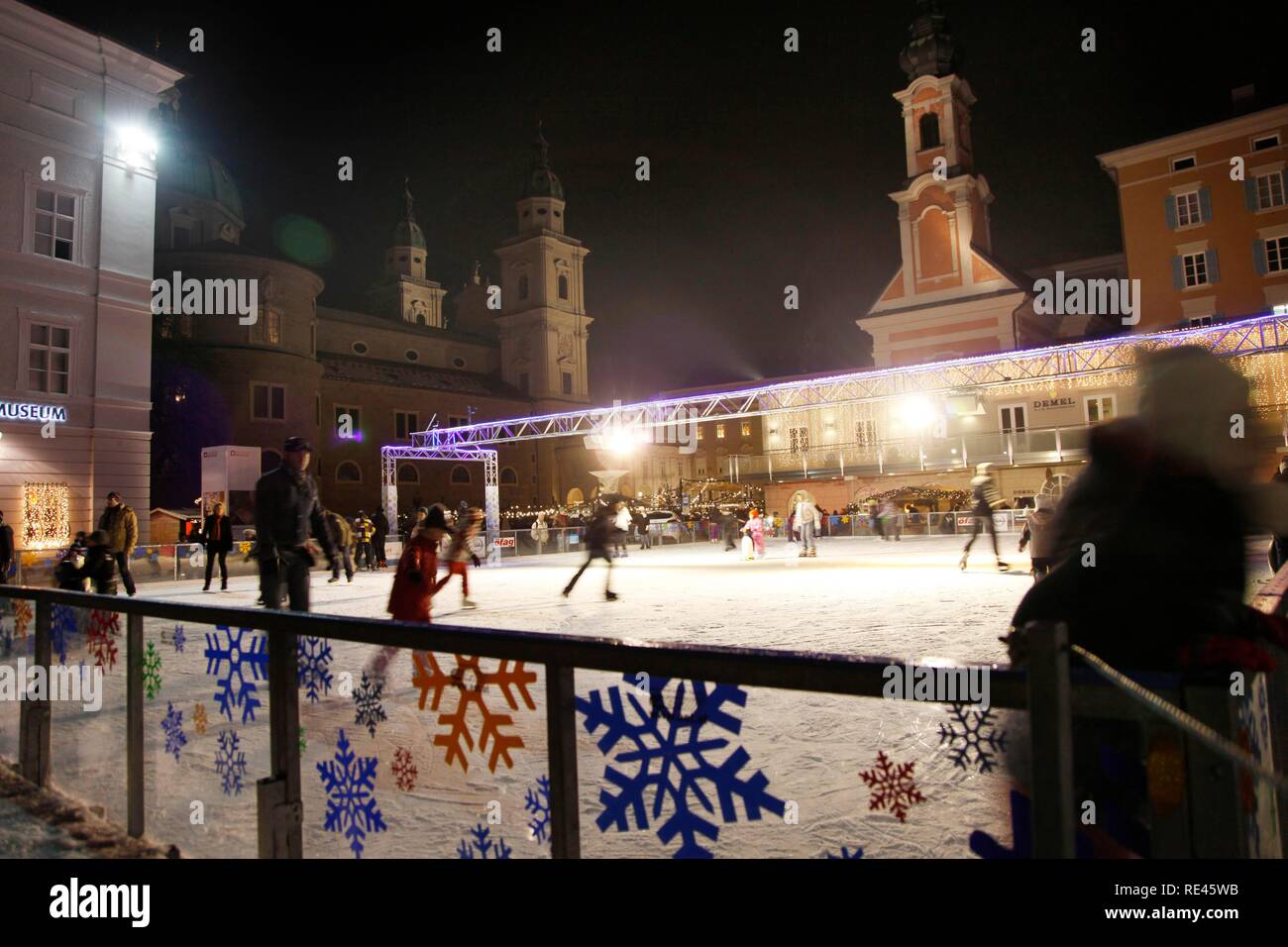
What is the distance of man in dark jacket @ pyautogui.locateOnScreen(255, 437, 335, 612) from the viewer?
22.1ft

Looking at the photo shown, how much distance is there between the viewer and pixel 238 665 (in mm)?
3045

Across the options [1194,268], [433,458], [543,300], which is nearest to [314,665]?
[433,458]

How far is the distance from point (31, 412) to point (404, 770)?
71.8 ft

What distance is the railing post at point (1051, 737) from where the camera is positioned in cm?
143

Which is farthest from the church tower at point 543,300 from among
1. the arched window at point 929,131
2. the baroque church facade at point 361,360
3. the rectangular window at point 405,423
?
the arched window at point 929,131

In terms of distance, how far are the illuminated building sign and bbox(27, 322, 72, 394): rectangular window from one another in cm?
59

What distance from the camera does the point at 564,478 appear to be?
5416cm

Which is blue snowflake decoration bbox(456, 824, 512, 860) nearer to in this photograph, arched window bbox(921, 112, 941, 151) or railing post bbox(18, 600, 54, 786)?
railing post bbox(18, 600, 54, 786)

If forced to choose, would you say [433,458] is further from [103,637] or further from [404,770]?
[404,770]

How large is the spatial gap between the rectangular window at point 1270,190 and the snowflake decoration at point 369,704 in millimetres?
37374

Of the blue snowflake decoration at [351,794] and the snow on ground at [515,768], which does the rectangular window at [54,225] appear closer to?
the snow on ground at [515,768]

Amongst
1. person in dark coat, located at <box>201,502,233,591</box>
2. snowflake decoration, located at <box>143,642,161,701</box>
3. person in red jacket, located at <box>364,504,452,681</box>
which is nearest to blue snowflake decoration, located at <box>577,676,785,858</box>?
snowflake decoration, located at <box>143,642,161,701</box>
